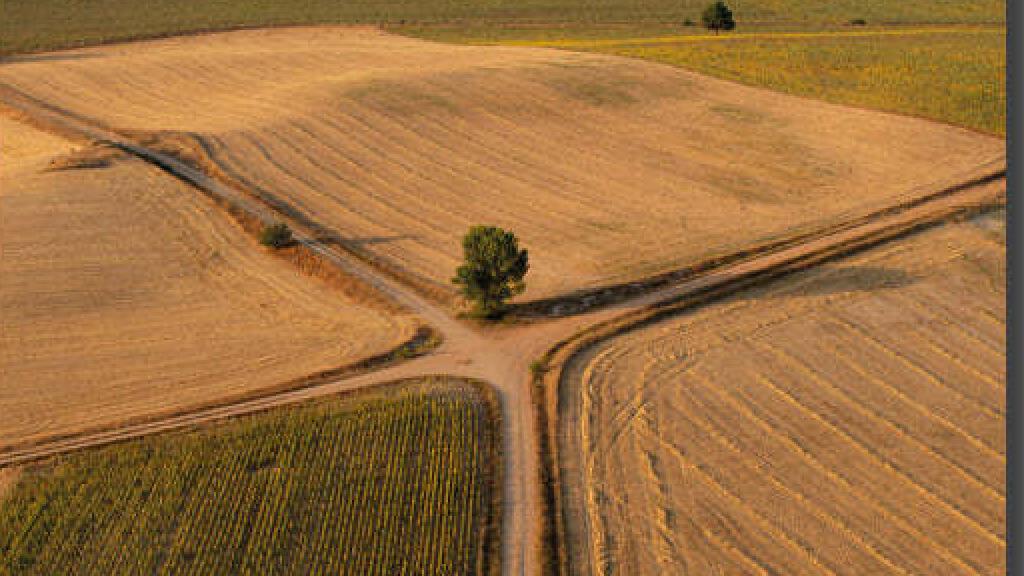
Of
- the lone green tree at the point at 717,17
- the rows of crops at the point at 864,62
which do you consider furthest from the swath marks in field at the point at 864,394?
the lone green tree at the point at 717,17

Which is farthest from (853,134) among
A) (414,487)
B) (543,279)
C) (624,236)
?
(414,487)

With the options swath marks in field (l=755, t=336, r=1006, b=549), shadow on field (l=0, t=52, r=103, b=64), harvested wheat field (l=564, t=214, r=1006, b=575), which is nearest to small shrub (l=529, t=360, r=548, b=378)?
harvested wheat field (l=564, t=214, r=1006, b=575)

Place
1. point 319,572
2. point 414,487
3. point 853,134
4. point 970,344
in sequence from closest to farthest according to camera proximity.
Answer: point 319,572 < point 414,487 < point 970,344 < point 853,134

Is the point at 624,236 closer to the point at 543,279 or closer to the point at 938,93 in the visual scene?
the point at 543,279

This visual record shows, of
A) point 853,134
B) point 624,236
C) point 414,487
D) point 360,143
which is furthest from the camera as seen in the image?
point 853,134

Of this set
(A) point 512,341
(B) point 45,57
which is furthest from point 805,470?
(B) point 45,57

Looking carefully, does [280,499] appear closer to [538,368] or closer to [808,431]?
[538,368]

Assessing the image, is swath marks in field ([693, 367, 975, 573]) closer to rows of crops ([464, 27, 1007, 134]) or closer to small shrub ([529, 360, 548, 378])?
small shrub ([529, 360, 548, 378])
